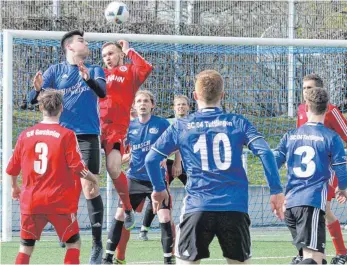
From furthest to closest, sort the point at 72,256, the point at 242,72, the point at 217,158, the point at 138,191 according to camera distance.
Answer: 1. the point at 242,72
2. the point at 138,191
3. the point at 72,256
4. the point at 217,158

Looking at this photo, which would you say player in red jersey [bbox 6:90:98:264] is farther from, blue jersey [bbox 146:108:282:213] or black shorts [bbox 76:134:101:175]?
black shorts [bbox 76:134:101:175]

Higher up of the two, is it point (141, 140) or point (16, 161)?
point (141, 140)

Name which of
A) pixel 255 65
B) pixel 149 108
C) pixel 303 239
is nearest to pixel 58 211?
pixel 303 239

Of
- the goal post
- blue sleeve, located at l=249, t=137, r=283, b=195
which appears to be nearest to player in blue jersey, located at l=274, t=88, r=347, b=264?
blue sleeve, located at l=249, t=137, r=283, b=195

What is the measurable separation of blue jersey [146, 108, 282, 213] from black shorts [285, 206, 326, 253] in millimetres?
1268

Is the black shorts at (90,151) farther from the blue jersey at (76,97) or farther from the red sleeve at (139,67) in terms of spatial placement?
the red sleeve at (139,67)

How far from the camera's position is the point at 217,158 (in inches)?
235

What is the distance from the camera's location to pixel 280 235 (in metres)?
12.3

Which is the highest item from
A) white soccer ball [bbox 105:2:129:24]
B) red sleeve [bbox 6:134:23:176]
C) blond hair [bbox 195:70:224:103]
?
white soccer ball [bbox 105:2:129:24]

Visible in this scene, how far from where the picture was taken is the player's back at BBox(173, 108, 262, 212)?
233 inches

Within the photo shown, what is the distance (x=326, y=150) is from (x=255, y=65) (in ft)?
23.1

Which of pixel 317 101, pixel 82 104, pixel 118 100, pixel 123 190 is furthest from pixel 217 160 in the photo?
pixel 118 100

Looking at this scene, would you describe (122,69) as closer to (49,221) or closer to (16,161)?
(16,161)

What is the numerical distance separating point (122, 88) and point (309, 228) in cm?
302
